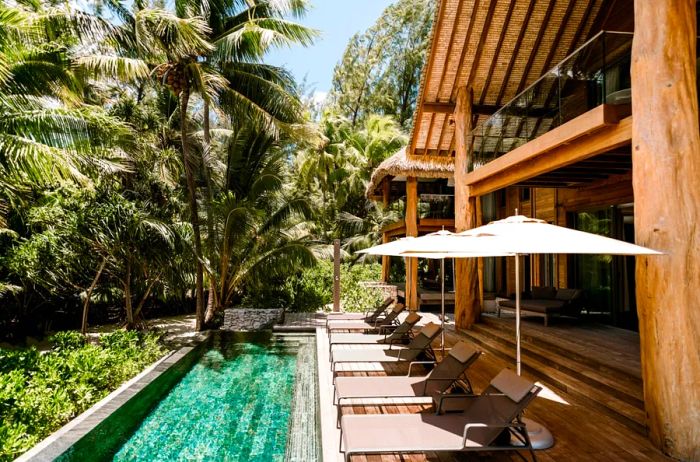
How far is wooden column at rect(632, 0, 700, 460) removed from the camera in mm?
3967

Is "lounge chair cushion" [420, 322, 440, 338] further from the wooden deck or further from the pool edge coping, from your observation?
the pool edge coping

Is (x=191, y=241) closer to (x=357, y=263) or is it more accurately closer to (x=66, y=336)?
(x=66, y=336)

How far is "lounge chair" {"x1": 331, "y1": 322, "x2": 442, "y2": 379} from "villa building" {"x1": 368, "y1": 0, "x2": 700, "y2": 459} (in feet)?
9.91

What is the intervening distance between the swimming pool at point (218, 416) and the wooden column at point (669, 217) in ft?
11.8

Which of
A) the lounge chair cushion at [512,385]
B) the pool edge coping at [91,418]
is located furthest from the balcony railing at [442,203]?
the lounge chair cushion at [512,385]

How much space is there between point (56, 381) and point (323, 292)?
31.7 feet

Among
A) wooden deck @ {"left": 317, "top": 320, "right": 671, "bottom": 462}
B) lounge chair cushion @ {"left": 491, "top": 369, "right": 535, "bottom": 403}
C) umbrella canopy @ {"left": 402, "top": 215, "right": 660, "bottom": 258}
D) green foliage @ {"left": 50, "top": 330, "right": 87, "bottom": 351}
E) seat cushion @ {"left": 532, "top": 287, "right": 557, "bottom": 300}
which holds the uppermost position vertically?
umbrella canopy @ {"left": 402, "top": 215, "right": 660, "bottom": 258}

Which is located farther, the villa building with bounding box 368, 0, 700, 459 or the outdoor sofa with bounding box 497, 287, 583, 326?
the outdoor sofa with bounding box 497, 287, 583, 326

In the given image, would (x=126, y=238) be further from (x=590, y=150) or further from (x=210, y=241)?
(x=590, y=150)

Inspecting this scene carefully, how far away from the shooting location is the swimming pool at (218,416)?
523 cm

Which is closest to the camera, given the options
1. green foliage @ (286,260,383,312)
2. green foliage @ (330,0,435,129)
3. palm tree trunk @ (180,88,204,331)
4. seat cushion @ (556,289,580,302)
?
seat cushion @ (556,289,580,302)

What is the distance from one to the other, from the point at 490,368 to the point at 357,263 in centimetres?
1486

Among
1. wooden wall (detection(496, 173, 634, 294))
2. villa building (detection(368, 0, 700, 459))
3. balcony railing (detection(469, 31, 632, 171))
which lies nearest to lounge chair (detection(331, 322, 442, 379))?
villa building (detection(368, 0, 700, 459))

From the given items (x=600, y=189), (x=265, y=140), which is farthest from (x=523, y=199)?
(x=265, y=140)
